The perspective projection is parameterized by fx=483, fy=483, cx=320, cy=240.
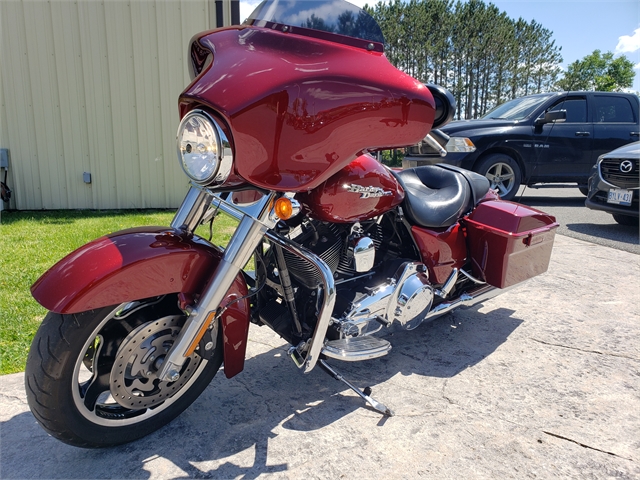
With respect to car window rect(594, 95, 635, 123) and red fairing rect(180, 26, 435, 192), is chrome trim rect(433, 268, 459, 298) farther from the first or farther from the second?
car window rect(594, 95, 635, 123)

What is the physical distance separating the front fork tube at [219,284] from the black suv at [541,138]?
217 inches

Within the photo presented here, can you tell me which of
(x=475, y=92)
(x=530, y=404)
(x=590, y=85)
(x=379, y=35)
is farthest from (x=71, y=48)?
(x=590, y=85)

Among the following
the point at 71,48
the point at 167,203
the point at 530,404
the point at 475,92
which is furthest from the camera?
the point at 475,92

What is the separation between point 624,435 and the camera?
7.22 ft

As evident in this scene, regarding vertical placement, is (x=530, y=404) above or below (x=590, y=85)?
below

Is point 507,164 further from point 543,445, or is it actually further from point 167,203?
point 543,445

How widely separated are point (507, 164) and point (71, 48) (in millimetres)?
6904

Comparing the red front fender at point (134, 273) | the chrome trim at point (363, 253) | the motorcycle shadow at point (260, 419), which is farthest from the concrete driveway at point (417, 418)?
Result: the chrome trim at point (363, 253)

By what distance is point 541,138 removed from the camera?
25.0 ft

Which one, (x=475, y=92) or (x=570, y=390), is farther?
(x=475, y=92)

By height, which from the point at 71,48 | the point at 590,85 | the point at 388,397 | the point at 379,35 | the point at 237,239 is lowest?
the point at 388,397

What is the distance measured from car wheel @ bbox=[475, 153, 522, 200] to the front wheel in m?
6.37

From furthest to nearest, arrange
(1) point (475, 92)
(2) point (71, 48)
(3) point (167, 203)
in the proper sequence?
(1) point (475, 92) < (3) point (167, 203) < (2) point (71, 48)

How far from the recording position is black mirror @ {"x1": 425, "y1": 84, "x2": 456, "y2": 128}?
208 cm
